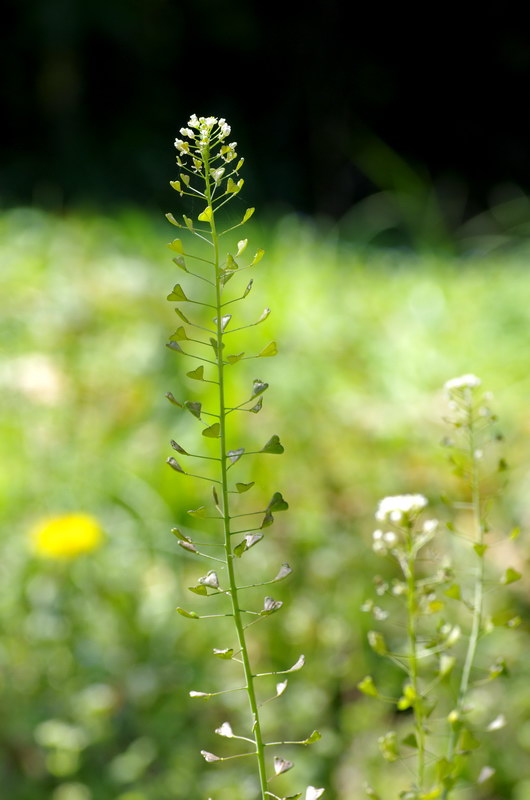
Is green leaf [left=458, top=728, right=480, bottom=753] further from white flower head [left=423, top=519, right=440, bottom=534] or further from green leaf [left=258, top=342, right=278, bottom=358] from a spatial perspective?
green leaf [left=258, top=342, right=278, bottom=358]

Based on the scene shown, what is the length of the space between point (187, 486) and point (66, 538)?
0.57m

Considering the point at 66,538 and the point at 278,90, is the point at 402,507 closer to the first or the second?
the point at 66,538

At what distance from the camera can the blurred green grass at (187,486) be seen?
129cm

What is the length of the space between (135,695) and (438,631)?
36.3 inches

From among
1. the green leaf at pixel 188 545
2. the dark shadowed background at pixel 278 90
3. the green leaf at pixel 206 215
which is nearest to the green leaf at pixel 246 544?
the green leaf at pixel 188 545

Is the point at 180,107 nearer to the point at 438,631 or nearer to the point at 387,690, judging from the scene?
the point at 387,690

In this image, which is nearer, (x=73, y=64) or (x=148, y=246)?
(x=148, y=246)

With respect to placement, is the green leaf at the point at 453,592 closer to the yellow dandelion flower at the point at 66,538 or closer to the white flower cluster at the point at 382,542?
the white flower cluster at the point at 382,542

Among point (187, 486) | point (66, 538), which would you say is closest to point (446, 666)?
point (66, 538)

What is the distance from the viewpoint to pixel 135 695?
1288mm

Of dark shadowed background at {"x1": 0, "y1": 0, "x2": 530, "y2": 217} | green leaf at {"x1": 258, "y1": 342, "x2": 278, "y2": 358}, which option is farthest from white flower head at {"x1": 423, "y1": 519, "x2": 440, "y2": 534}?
dark shadowed background at {"x1": 0, "y1": 0, "x2": 530, "y2": 217}

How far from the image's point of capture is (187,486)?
195 cm

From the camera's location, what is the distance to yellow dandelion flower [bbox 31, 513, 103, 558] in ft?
4.54

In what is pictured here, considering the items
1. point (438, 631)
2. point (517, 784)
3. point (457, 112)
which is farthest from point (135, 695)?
point (457, 112)
